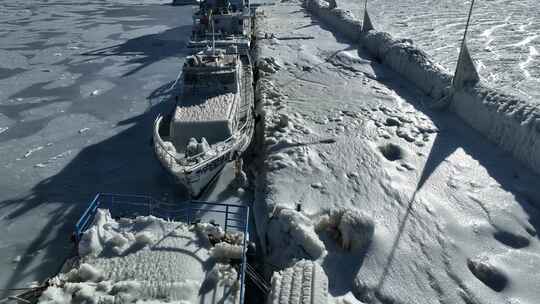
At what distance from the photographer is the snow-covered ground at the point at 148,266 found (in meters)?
7.38

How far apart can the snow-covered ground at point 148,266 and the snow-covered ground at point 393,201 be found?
1916 mm

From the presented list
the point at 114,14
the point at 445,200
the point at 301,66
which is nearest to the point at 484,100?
the point at 445,200

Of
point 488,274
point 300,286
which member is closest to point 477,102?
point 488,274

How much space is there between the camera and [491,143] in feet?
49.3

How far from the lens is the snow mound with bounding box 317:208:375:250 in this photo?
9.80 m

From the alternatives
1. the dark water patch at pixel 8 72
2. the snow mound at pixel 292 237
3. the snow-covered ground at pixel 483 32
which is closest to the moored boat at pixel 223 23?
the dark water patch at pixel 8 72

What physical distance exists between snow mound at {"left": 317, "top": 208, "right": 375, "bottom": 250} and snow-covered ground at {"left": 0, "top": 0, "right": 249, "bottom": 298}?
3.33 metres

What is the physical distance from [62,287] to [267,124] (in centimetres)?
983

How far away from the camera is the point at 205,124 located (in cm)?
1321

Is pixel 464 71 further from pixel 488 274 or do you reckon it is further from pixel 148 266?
pixel 148 266

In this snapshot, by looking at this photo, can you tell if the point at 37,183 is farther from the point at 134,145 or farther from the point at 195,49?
the point at 195,49

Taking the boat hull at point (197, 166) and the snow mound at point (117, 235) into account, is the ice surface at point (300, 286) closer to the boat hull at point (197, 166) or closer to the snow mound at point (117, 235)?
the snow mound at point (117, 235)

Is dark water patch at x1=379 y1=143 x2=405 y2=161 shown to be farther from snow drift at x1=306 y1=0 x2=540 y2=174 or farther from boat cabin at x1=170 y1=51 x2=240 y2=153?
boat cabin at x1=170 y1=51 x2=240 y2=153

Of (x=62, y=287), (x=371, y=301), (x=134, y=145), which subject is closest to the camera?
(x=62, y=287)
